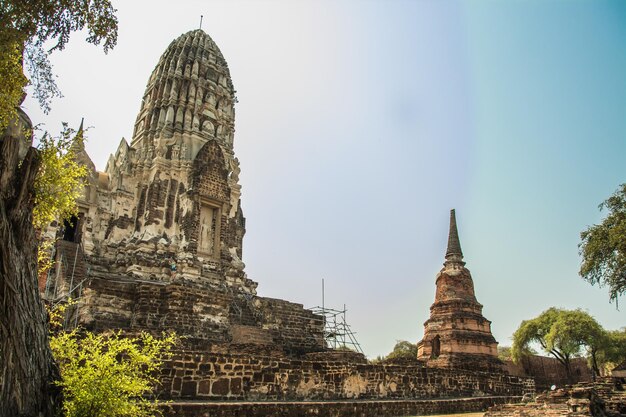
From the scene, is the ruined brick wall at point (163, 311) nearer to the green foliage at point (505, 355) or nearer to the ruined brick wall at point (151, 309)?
the ruined brick wall at point (151, 309)

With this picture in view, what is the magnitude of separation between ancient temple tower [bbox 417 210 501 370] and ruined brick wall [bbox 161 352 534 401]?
17.5ft

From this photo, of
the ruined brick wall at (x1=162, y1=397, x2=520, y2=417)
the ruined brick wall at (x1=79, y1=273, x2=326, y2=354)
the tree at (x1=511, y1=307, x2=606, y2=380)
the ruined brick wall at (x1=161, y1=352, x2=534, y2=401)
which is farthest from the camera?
the tree at (x1=511, y1=307, x2=606, y2=380)

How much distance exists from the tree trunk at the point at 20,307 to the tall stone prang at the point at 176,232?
7.21 meters

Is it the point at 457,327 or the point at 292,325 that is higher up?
the point at 457,327

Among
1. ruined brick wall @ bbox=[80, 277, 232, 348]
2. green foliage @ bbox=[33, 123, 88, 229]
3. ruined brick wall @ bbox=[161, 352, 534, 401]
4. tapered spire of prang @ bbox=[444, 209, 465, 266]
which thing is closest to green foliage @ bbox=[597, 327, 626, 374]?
tapered spire of prang @ bbox=[444, 209, 465, 266]

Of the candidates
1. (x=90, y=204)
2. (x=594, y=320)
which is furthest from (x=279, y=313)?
(x=594, y=320)

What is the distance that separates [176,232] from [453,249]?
532 inches

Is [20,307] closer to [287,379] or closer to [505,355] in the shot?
[287,379]

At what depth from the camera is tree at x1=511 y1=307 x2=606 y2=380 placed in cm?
3222

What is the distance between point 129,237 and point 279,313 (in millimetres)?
6149

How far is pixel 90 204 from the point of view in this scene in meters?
18.0

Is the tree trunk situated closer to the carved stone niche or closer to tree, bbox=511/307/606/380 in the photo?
the carved stone niche

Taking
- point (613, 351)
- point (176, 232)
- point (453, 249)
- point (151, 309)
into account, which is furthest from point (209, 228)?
point (613, 351)

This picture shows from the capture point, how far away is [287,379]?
10297mm
